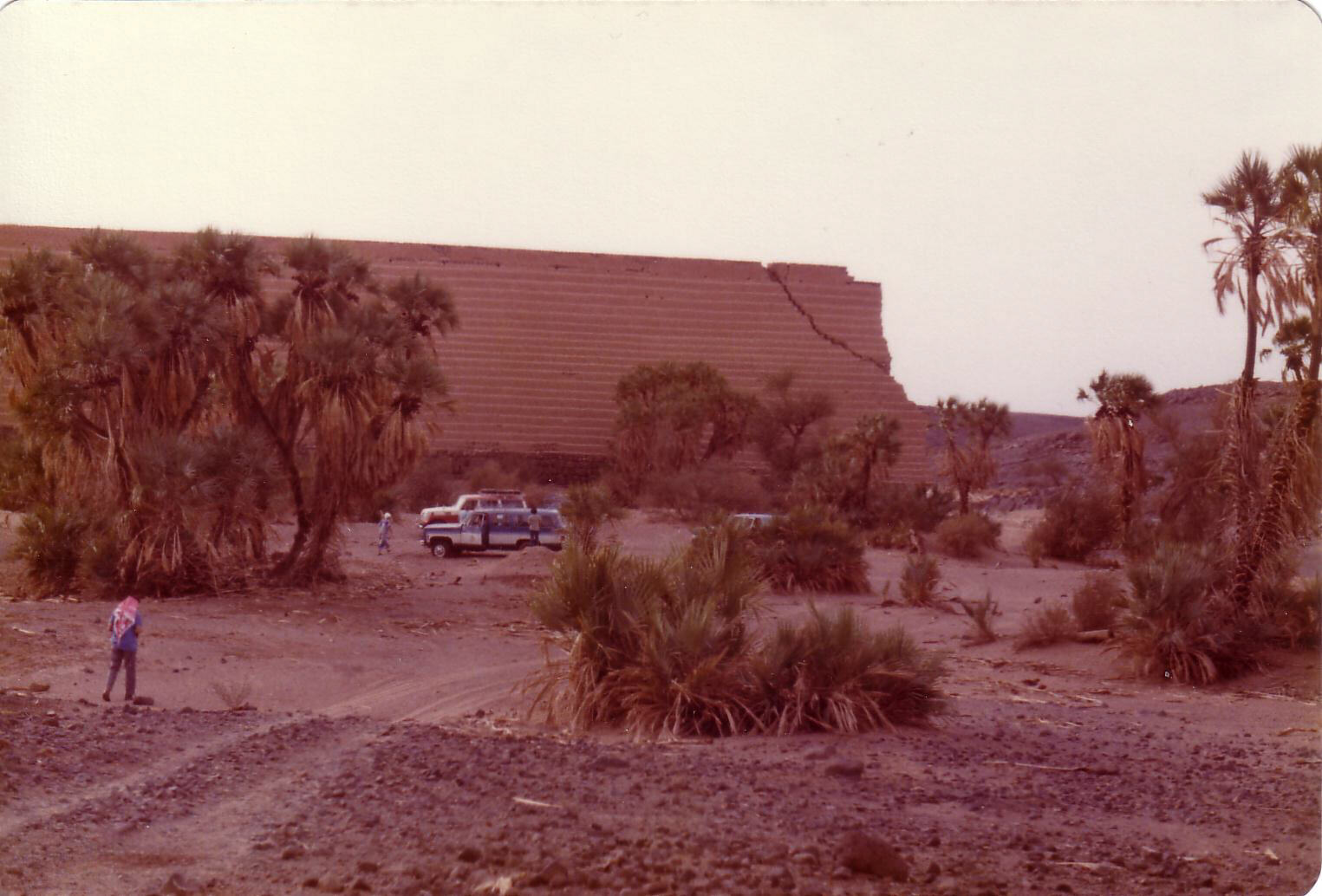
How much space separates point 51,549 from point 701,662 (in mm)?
11369

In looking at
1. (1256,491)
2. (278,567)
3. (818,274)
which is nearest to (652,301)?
(818,274)

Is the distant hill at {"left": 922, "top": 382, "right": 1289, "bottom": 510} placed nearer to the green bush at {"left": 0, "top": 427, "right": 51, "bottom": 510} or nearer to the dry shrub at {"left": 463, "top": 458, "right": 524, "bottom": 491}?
the dry shrub at {"left": 463, "top": 458, "right": 524, "bottom": 491}

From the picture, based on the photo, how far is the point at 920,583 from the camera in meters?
21.4

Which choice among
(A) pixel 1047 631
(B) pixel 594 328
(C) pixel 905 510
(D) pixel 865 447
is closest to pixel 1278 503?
(A) pixel 1047 631

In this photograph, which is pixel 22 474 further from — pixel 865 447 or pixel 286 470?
pixel 865 447

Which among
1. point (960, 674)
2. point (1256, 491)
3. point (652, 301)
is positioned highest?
point (652, 301)

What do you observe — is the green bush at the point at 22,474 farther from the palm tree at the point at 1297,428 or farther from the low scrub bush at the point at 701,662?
the palm tree at the point at 1297,428

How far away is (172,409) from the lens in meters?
19.3

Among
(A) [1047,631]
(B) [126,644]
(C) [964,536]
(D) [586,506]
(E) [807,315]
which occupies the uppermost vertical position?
(E) [807,315]

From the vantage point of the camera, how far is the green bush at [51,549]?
17344mm

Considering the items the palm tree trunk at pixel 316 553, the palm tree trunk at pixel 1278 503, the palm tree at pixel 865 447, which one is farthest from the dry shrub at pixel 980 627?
the palm tree at pixel 865 447

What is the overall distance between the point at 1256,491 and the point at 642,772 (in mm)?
9766

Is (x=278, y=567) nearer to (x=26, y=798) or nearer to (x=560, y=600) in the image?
(x=560, y=600)

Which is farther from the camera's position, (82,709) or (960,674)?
(960,674)
